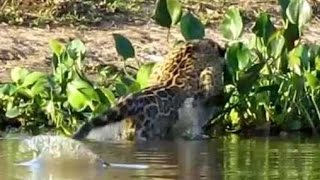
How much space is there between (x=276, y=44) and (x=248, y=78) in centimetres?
50

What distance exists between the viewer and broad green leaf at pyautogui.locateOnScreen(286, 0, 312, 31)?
36.0 feet

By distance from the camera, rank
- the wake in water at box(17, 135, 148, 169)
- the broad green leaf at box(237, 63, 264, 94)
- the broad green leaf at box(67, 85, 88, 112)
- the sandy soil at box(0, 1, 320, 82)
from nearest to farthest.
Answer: the wake in water at box(17, 135, 148, 169)
the broad green leaf at box(237, 63, 264, 94)
the broad green leaf at box(67, 85, 88, 112)
the sandy soil at box(0, 1, 320, 82)

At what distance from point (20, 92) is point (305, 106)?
7.15 ft

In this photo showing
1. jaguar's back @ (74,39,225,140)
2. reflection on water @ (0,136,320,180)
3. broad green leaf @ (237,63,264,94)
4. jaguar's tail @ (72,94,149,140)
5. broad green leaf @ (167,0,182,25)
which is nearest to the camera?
reflection on water @ (0,136,320,180)

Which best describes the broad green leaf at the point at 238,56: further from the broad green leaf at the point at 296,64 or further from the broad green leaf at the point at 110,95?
the broad green leaf at the point at 110,95

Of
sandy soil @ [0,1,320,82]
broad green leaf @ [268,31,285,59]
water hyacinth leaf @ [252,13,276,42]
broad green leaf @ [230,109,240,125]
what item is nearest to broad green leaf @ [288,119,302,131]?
broad green leaf @ [230,109,240,125]

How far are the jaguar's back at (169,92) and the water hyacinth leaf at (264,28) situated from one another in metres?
0.31

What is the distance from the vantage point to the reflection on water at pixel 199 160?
7.97 m

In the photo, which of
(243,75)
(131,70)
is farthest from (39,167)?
(131,70)

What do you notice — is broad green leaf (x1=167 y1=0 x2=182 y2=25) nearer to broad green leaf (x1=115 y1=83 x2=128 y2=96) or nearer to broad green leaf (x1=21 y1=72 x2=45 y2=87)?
broad green leaf (x1=115 y1=83 x2=128 y2=96)

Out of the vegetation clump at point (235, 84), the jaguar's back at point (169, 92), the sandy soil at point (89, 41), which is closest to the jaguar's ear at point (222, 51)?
the jaguar's back at point (169, 92)

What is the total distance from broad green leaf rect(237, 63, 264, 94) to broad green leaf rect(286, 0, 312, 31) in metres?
0.59

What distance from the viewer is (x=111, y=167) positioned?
8.32m

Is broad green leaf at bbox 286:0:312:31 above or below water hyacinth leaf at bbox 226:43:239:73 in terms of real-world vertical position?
above
